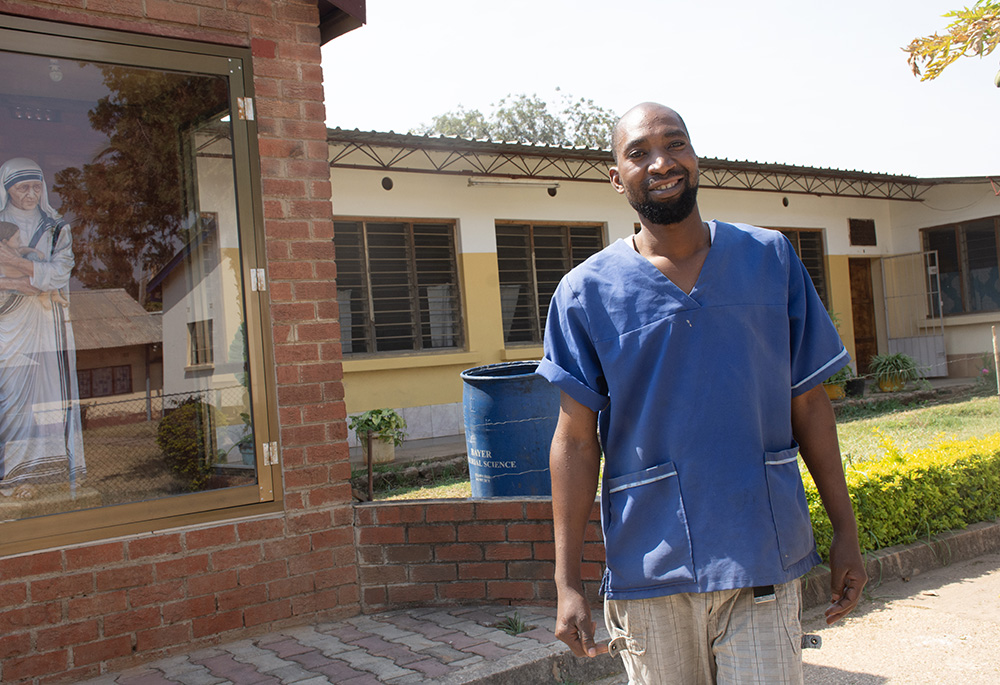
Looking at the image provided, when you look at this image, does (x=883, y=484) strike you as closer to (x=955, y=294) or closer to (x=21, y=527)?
→ (x=21, y=527)

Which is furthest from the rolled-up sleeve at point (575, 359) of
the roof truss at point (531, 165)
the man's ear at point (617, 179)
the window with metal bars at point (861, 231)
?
the window with metal bars at point (861, 231)

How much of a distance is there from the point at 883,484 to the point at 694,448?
3.86 m

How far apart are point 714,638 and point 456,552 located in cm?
256

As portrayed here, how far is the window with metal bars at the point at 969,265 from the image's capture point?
1641 cm

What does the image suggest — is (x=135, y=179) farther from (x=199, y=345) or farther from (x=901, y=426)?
(x=901, y=426)

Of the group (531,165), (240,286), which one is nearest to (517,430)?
(240,286)

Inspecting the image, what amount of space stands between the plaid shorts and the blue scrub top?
6 centimetres

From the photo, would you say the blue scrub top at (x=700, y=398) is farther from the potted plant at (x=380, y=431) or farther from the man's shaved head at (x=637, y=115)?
the potted plant at (x=380, y=431)

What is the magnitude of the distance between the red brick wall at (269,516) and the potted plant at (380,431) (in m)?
5.48

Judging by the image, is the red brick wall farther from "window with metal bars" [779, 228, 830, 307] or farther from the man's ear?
"window with metal bars" [779, 228, 830, 307]

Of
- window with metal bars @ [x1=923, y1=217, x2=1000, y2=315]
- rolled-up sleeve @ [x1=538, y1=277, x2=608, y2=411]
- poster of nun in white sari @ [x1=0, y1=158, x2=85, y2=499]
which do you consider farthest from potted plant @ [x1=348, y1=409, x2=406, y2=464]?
window with metal bars @ [x1=923, y1=217, x2=1000, y2=315]

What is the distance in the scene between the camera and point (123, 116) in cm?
411

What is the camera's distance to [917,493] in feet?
17.3

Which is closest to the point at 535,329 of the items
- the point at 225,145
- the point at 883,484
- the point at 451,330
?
the point at 451,330
